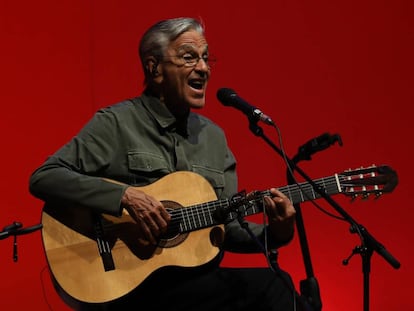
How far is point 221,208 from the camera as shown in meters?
2.23

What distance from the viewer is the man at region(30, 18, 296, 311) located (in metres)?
2.17

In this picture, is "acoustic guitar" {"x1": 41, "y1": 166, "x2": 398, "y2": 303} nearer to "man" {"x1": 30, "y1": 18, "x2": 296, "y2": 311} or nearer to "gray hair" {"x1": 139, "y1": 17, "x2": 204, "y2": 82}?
"man" {"x1": 30, "y1": 18, "x2": 296, "y2": 311}

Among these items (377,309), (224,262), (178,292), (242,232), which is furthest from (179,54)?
(377,309)

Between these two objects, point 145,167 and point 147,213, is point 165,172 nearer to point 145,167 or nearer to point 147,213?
point 145,167

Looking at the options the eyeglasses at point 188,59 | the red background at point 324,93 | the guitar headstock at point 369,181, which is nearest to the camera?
the guitar headstock at point 369,181

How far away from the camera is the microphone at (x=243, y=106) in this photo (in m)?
2.03

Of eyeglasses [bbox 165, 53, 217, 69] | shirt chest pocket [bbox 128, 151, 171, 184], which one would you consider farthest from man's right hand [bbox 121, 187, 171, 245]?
eyeglasses [bbox 165, 53, 217, 69]

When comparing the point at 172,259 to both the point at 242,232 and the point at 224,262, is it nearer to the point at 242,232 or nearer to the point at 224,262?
the point at 242,232

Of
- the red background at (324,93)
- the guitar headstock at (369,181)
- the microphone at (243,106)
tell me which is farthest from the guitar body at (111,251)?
the red background at (324,93)

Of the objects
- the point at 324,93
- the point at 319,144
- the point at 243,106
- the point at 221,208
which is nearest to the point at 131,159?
the point at 221,208

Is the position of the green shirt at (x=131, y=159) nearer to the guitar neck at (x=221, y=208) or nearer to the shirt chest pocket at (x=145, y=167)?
the shirt chest pocket at (x=145, y=167)

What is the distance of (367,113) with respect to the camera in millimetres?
3457

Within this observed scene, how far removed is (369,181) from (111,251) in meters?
0.94

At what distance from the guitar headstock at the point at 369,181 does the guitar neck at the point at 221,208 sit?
1.4 inches
